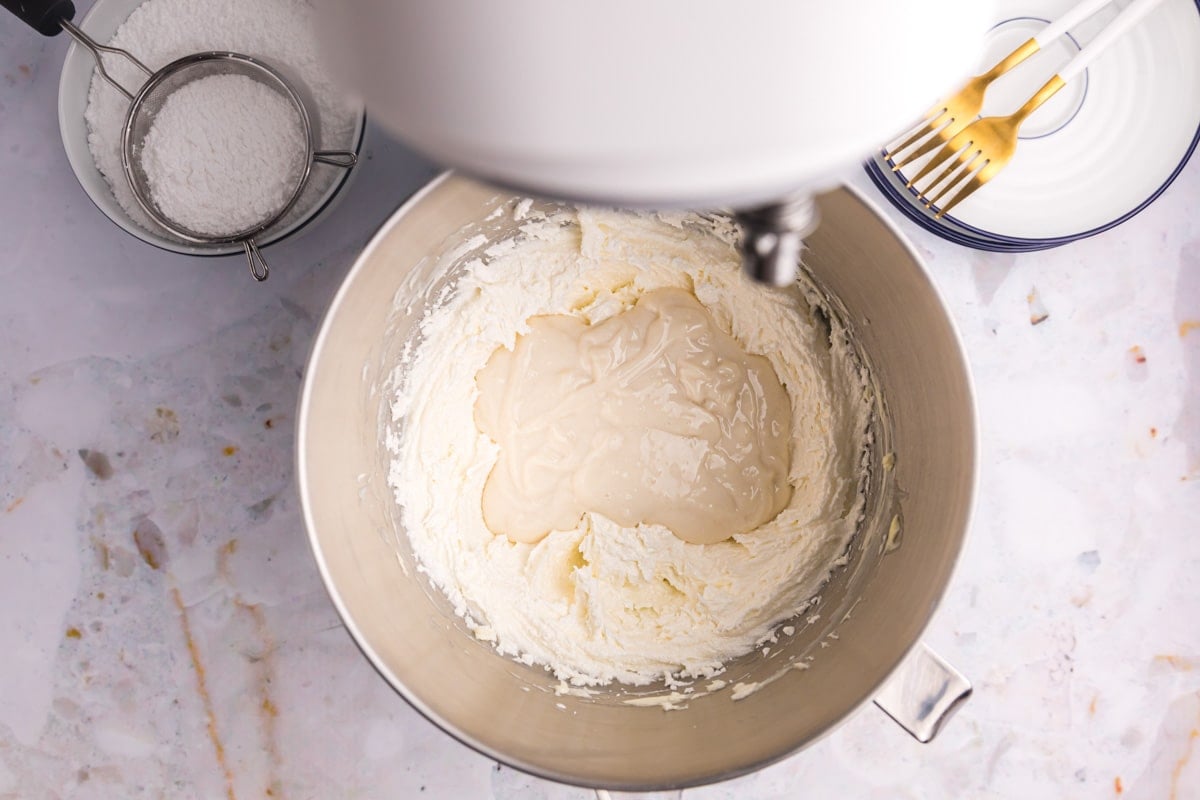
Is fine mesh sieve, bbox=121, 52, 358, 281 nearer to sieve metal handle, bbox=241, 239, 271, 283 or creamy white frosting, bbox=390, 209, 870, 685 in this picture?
sieve metal handle, bbox=241, 239, 271, 283

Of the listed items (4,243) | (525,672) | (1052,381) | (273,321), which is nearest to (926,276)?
(1052,381)

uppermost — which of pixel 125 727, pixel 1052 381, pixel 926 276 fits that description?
pixel 926 276

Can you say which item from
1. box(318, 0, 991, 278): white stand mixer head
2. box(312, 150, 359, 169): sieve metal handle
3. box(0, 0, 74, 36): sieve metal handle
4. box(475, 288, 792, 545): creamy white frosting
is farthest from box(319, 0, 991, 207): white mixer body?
box(0, 0, 74, 36): sieve metal handle

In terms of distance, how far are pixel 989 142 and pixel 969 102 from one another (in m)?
0.06

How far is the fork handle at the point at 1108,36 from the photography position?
0.97 meters

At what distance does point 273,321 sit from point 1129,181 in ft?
3.74

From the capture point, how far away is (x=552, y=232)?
1063 mm

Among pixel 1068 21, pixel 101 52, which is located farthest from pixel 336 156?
pixel 1068 21

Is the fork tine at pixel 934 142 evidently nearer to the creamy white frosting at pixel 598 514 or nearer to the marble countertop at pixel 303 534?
the marble countertop at pixel 303 534

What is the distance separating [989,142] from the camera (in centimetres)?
101

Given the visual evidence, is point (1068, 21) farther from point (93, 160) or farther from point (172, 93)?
point (93, 160)

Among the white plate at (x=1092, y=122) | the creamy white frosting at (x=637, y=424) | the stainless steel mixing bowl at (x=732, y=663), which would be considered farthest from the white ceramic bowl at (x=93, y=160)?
the white plate at (x=1092, y=122)

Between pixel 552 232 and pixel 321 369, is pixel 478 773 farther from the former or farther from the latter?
pixel 552 232

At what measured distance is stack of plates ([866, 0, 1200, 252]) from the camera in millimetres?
1052
